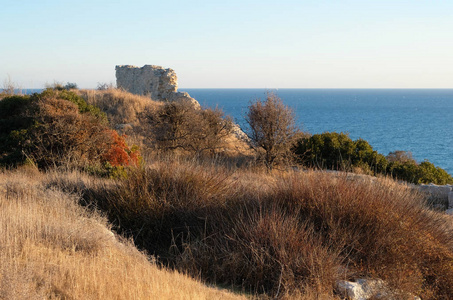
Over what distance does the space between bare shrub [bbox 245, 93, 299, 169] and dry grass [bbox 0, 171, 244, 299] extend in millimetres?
9827

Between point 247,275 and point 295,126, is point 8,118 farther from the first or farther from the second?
point 247,275

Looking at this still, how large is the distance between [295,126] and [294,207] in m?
9.69

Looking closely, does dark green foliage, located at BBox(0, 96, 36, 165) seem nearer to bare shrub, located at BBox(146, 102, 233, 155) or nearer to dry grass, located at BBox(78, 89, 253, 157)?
dry grass, located at BBox(78, 89, 253, 157)

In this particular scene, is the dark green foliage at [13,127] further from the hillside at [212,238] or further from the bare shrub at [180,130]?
the bare shrub at [180,130]

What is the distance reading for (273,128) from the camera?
1574cm

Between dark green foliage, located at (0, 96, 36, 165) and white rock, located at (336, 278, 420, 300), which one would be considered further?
dark green foliage, located at (0, 96, 36, 165)

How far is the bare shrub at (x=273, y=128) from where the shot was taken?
15.7 meters

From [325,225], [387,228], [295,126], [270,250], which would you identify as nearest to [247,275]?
[270,250]

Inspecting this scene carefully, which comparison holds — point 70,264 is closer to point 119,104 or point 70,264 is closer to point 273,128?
point 273,128

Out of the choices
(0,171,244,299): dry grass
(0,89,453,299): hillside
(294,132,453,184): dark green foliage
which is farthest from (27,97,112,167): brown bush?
(294,132,453,184): dark green foliage

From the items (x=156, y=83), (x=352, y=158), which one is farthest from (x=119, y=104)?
(x=352, y=158)

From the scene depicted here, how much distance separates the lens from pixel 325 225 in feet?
21.1

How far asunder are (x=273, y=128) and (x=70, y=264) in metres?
11.9

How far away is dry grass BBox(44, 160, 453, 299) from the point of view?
18.4 ft
